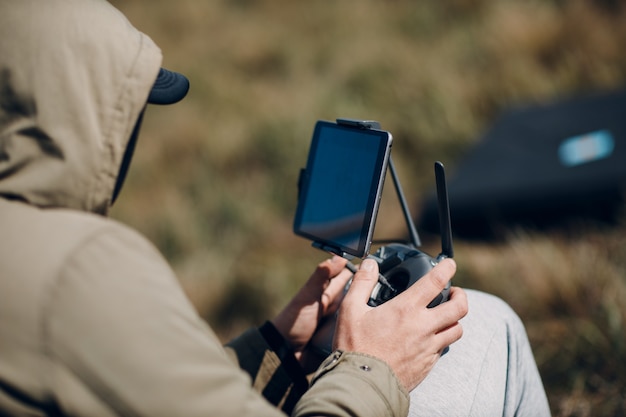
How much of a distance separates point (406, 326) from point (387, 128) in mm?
3416

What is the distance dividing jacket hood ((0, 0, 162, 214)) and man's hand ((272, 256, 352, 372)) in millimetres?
721

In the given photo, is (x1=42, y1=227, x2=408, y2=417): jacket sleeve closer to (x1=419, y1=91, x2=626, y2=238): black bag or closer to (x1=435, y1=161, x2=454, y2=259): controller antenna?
(x1=435, y1=161, x2=454, y2=259): controller antenna

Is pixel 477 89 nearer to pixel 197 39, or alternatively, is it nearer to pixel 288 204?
pixel 288 204

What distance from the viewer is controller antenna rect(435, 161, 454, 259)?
1.36 meters

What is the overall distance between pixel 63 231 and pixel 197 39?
650 centimetres

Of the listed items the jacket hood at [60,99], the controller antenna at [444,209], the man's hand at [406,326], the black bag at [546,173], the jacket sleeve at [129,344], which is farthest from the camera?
the black bag at [546,173]

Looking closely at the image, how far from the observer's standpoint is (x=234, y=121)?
5379 millimetres

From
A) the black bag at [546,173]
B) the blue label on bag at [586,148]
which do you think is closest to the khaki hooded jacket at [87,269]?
the black bag at [546,173]

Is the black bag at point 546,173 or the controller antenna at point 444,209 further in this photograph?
the black bag at point 546,173

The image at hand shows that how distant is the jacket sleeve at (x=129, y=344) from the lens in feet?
2.88

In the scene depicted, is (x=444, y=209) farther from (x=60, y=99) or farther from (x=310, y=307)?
(x=60, y=99)

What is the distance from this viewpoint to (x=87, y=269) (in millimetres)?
910

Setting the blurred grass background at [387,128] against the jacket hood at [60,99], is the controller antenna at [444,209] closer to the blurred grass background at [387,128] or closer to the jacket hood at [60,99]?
the jacket hood at [60,99]

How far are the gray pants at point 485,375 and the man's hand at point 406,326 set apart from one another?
0.07 metres
